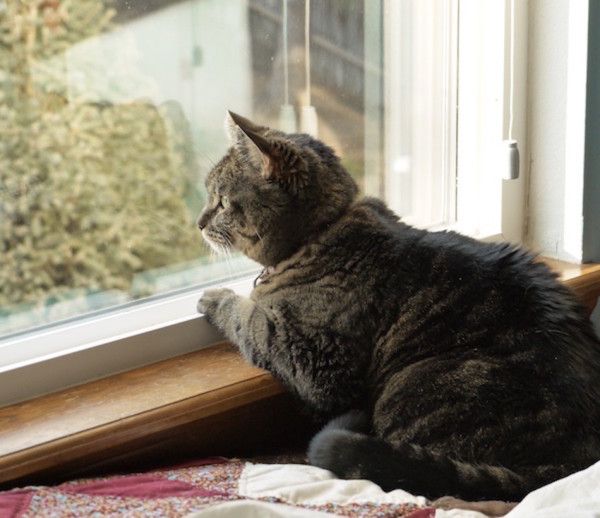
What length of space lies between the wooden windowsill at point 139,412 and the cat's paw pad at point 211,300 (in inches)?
2.8

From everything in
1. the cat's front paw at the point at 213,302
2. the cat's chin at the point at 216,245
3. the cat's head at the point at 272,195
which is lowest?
the cat's front paw at the point at 213,302

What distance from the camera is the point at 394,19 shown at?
5.99 feet

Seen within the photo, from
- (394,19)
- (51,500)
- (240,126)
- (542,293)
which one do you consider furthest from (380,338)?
(394,19)

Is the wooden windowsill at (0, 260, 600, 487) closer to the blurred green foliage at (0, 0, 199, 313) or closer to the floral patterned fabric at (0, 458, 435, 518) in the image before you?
the floral patterned fabric at (0, 458, 435, 518)

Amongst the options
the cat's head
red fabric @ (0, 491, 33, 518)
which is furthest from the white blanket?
the cat's head

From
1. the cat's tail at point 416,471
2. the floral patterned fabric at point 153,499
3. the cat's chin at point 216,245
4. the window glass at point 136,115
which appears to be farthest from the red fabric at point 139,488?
the cat's chin at point 216,245

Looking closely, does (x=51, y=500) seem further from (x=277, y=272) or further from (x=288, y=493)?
(x=277, y=272)

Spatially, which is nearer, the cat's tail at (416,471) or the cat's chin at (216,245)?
the cat's tail at (416,471)

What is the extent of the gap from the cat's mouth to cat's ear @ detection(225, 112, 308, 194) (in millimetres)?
133

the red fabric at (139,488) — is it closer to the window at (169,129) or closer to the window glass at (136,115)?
the window at (169,129)

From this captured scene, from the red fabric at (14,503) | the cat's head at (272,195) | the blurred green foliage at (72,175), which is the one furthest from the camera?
the cat's head at (272,195)

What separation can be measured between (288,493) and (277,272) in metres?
0.44

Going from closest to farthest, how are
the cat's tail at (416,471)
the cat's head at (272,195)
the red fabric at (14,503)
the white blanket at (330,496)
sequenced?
the white blanket at (330,496), the red fabric at (14,503), the cat's tail at (416,471), the cat's head at (272,195)

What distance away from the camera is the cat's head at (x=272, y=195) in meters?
1.52
